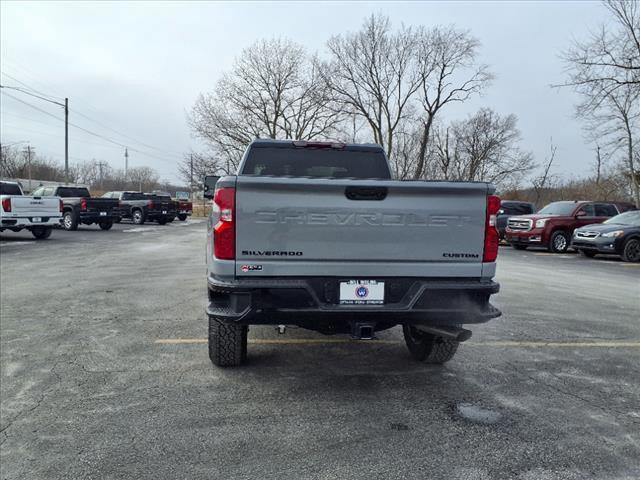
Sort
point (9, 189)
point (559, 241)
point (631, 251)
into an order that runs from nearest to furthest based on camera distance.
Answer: point (631, 251), point (9, 189), point (559, 241)

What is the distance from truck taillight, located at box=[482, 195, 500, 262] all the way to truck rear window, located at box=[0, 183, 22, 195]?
1714 cm

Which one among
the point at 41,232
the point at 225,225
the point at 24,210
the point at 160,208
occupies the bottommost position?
the point at 41,232

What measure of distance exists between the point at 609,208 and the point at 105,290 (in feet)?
58.8

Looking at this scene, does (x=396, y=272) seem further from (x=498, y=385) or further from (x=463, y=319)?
(x=498, y=385)

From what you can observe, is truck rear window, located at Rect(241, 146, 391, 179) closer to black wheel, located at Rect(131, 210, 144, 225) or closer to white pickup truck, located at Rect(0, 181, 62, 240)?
white pickup truck, located at Rect(0, 181, 62, 240)

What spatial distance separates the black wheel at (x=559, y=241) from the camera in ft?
55.2

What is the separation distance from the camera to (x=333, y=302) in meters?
3.36

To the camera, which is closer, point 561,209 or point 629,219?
point 629,219

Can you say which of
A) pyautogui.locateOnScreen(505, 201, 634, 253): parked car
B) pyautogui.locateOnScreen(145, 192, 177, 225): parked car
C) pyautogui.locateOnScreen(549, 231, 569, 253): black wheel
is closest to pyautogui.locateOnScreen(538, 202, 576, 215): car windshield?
pyautogui.locateOnScreen(505, 201, 634, 253): parked car

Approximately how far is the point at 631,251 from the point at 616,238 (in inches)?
28.2

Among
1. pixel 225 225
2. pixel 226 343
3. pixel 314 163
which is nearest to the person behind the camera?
pixel 225 225

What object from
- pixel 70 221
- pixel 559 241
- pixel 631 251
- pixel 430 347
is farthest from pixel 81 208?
pixel 631 251

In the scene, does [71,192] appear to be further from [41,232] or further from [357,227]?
[357,227]

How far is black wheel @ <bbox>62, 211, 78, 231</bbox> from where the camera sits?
72.7ft
